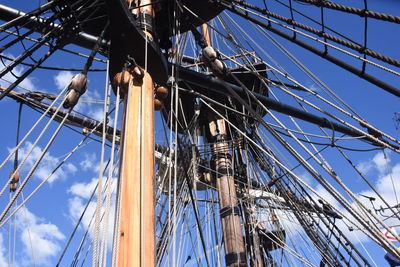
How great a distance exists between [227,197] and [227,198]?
0.02m

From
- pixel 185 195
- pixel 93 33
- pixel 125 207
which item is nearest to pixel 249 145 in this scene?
pixel 185 195

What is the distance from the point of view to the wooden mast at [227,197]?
6484 mm

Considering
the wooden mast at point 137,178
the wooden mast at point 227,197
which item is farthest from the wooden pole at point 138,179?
the wooden mast at point 227,197

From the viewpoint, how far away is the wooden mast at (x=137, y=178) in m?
2.17

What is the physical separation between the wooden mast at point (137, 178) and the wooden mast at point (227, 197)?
4.18 metres

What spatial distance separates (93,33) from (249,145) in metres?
4.97

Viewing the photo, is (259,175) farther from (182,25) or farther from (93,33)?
(93,33)

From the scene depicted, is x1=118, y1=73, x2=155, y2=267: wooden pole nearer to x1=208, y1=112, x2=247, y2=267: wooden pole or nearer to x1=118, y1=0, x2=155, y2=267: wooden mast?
x1=118, y1=0, x2=155, y2=267: wooden mast

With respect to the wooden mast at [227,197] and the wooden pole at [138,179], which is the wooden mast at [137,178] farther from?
the wooden mast at [227,197]

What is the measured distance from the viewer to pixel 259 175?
8.66 metres

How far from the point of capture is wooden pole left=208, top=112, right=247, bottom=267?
6480mm

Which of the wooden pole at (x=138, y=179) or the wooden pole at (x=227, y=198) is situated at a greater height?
the wooden pole at (x=227, y=198)

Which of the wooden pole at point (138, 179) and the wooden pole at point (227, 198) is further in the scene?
the wooden pole at point (227, 198)

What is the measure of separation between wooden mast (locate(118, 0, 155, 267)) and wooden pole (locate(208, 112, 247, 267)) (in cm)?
418
